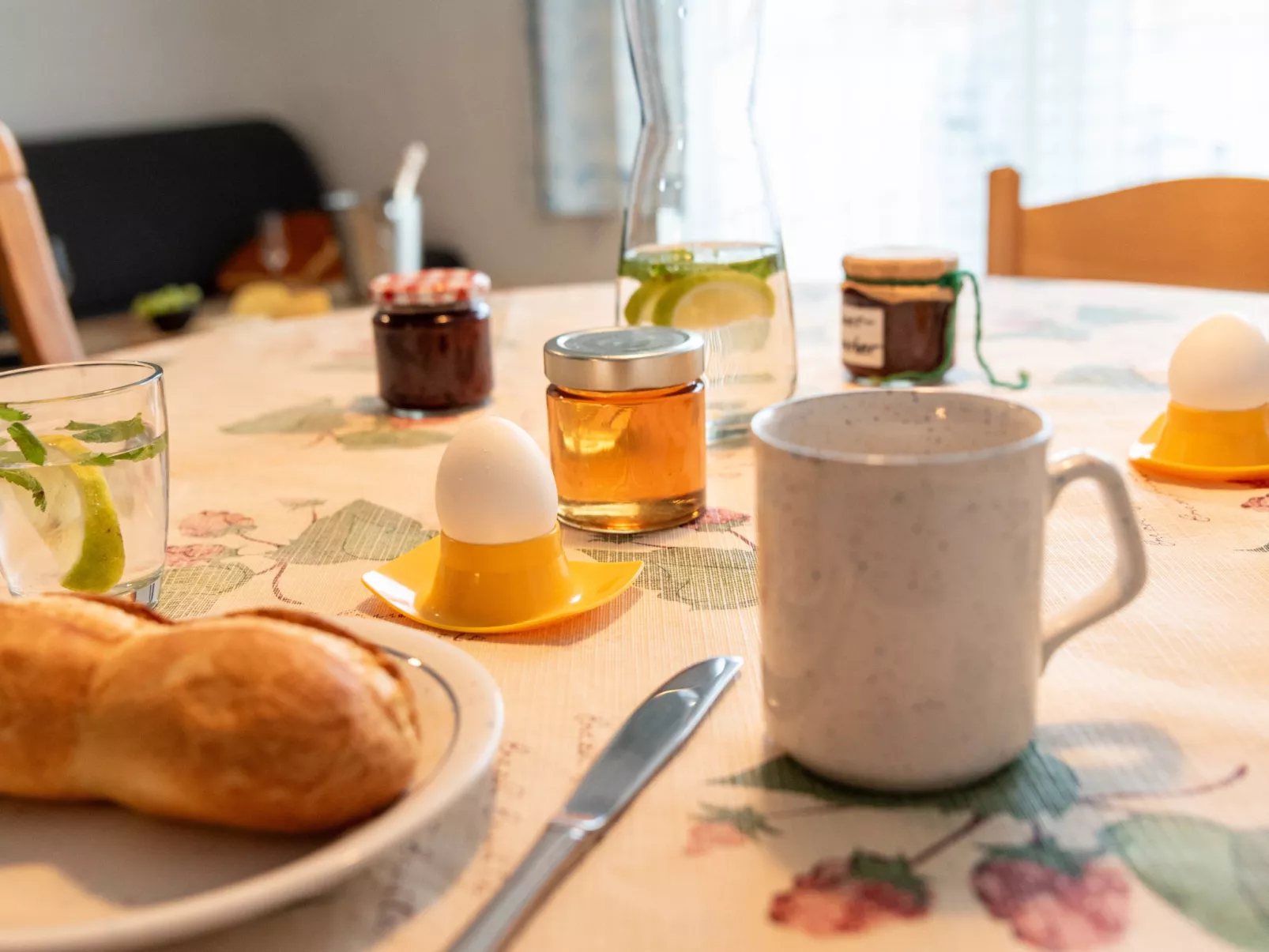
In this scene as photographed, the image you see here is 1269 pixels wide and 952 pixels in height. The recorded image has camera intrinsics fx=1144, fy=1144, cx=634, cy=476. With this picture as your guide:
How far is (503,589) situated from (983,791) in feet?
0.80

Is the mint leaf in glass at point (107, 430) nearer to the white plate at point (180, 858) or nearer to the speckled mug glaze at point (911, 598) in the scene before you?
the white plate at point (180, 858)

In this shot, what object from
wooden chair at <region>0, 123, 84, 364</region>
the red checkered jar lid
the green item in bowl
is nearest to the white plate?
the red checkered jar lid

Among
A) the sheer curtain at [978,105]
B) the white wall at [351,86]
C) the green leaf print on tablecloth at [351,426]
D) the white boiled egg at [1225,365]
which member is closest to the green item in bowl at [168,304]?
the white wall at [351,86]

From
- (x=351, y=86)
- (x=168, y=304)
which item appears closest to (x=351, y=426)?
(x=168, y=304)

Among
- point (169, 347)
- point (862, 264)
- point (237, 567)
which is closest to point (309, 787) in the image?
point (237, 567)

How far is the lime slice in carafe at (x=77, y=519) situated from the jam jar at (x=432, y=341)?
384mm

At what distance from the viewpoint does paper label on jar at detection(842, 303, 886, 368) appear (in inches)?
36.7

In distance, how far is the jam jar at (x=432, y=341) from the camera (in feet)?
3.00

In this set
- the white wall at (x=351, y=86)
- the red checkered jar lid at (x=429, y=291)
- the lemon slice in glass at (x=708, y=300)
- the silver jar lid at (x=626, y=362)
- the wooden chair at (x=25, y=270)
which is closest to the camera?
the silver jar lid at (x=626, y=362)

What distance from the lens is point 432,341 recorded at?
921mm

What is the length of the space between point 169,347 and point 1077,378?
962mm

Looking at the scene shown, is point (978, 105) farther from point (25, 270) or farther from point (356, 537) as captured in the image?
point (356, 537)

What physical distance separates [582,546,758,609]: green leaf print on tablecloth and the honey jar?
36 millimetres

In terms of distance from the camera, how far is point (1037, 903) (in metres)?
0.33
